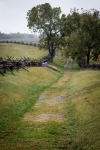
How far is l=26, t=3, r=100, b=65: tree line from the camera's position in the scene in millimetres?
58781

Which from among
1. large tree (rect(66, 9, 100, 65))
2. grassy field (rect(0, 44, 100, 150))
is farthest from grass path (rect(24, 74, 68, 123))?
large tree (rect(66, 9, 100, 65))

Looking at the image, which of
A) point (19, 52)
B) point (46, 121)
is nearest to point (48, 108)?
point (46, 121)

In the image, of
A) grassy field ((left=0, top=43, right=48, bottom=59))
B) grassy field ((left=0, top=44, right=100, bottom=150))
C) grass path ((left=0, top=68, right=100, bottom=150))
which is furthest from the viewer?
grassy field ((left=0, top=43, right=48, bottom=59))

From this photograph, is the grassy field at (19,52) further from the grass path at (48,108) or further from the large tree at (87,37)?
the grass path at (48,108)

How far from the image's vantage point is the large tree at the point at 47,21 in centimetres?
6694

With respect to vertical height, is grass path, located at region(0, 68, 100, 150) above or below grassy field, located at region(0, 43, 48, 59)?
below

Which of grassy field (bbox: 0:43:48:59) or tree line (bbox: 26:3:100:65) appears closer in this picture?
tree line (bbox: 26:3:100:65)

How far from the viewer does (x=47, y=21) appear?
68.3 meters

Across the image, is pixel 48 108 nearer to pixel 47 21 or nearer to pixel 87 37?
pixel 87 37

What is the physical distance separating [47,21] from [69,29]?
7.94 m

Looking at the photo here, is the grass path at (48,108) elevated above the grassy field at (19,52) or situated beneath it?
situated beneath

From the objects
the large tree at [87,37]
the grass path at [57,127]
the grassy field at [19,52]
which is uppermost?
the large tree at [87,37]

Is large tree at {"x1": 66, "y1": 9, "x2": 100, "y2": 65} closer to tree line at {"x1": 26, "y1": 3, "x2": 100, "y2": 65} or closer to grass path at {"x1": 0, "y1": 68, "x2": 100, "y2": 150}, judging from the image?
tree line at {"x1": 26, "y1": 3, "x2": 100, "y2": 65}

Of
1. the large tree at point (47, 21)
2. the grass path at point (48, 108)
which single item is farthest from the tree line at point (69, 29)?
the grass path at point (48, 108)
